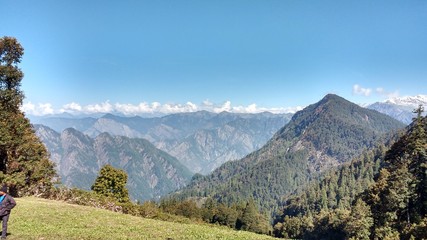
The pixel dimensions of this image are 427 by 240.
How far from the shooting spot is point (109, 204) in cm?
5306

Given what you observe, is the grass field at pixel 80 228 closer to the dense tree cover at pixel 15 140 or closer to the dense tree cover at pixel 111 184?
the dense tree cover at pixel 15 140

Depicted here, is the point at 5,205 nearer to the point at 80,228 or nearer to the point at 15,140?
the point at 80,228

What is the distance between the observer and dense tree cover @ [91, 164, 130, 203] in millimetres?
97250

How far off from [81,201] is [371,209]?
77.8 meters

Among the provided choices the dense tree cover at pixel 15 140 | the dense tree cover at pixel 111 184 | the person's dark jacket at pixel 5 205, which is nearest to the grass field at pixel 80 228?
the person's dark jacket at pixel 5 205

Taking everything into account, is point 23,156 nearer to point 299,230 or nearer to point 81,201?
point 81,201

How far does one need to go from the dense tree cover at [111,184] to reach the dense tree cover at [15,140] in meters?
41.0

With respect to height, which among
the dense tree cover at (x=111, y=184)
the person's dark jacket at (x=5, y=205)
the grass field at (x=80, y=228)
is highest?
the person's dark jacket at (x=5, y=205)

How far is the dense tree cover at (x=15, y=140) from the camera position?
168 ft

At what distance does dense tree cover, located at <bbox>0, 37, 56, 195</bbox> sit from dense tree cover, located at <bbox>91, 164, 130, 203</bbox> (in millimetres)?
40963

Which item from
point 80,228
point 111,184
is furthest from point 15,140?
point 111,184

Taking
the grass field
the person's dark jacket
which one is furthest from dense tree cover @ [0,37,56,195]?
the person's dark jacket

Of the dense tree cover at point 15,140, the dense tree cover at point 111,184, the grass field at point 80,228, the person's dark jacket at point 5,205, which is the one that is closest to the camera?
the person's dark jacket at point 5,205

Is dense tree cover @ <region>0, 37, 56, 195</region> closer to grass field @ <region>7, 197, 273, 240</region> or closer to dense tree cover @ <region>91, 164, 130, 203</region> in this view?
grass field @ <region>7, 197, 273, 240</region>
